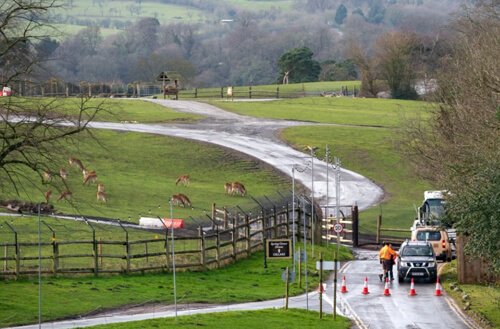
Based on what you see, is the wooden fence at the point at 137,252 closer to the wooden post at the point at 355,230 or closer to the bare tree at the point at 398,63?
the wooden post at the point at 355,230

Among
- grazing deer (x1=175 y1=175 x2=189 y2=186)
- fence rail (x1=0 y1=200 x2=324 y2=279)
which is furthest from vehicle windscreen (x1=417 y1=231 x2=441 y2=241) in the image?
grazing deer (x1=175 y1=175 x2=189 y2=186)

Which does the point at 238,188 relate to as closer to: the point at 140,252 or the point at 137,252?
the point at 137,252

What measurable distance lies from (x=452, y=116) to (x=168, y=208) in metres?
17.4

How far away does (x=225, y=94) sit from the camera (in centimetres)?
12781

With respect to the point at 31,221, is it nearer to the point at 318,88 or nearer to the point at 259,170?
the point at 259,170

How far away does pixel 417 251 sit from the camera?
3647cm

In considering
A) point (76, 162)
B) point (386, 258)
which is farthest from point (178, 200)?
point (386, 258)

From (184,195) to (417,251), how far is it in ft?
68.7

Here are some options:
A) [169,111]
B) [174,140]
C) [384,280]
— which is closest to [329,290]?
[384,280]

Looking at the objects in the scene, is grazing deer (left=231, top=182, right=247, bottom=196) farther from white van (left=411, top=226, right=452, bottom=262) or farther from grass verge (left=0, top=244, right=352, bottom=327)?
grass verge (left=0, top=244, right=352, bottom=327)

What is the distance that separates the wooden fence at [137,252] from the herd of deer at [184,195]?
8522 millimetres

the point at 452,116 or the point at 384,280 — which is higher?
the point at 452,116

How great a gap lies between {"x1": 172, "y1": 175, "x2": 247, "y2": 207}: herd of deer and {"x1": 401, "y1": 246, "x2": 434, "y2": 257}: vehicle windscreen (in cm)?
1977

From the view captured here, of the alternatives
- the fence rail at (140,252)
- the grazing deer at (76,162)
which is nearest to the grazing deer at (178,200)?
the fence rail at (140,252)
